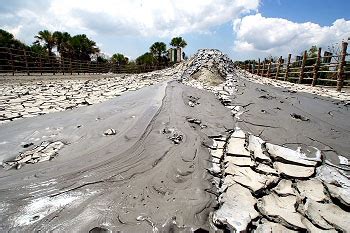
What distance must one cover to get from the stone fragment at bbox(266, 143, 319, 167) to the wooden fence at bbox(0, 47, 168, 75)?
11.9m

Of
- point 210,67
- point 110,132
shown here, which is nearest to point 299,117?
point 110,132

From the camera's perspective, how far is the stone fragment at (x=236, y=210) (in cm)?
139

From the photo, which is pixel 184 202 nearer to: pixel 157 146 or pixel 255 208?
pixel 255 208

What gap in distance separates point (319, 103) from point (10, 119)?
5329 mm

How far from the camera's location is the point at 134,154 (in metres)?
2.17

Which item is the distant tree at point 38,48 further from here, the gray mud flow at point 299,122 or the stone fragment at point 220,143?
the stone fragment at point 220,143

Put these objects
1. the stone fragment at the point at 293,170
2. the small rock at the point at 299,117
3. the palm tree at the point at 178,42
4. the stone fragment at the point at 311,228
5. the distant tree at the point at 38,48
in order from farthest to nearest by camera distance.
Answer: the palm tree at the point at 178,42 → the distant tree at the point at 38,48 → the small rock at the point at 299,117 → the stone fragment at the point at 293,170 → the stone fragment at the point at 311,228

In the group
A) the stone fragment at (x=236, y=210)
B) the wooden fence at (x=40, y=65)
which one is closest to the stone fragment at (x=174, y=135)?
the stone fragment at (x=236, y=210)

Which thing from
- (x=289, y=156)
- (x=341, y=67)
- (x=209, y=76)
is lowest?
(x=289, y=156)

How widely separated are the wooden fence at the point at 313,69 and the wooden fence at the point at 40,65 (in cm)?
1280

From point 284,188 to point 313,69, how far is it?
29.2 feet

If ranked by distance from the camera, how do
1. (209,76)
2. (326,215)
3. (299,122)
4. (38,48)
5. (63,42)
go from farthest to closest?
(63,42), (38,48), (209,76), (299,122), (326,215)

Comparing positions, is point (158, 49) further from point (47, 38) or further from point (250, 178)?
point (250, 178)

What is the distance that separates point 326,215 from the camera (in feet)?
4.83
